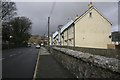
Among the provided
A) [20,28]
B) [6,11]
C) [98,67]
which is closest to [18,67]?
[98,67]

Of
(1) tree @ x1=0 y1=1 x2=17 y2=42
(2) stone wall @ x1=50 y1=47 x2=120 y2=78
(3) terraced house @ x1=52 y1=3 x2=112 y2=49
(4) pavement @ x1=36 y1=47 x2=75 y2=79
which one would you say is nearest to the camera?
(2) stone wall @ x1=50 y1=47 x2=120 y2=78

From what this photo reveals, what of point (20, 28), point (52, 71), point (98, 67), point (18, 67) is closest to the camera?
point (98, 67)

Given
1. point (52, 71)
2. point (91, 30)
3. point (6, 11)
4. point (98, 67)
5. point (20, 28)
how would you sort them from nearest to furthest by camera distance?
1. point (98, 67)
2. point (52, 71)
3. point (91, 30)
4. point (6, 11)
5. point (20, 28)

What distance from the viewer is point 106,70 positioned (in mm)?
5746

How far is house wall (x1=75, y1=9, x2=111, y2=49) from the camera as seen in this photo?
4367cm

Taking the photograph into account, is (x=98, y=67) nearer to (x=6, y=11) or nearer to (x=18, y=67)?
(x=18, y=67)

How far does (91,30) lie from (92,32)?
0.44 metres

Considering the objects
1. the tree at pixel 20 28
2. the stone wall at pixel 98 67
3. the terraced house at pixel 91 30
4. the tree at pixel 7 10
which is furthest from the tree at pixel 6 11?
the stone wall at pixel 98 67

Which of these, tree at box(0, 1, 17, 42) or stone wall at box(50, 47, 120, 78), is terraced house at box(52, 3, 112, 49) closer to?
tree at box(0, 1, 17, 42)

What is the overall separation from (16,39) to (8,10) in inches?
1606

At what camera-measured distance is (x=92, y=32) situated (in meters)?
44.3

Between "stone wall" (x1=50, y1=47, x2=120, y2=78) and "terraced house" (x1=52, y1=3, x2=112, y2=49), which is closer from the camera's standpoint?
"stone wall" (x1=50, y1=47, x2=120, y2=78)

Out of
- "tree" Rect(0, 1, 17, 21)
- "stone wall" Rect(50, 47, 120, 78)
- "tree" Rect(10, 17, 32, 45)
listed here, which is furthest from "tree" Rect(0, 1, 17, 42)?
"stone wall" Rect(50, 47, 120, 78)

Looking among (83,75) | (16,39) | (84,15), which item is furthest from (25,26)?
(83,75)
